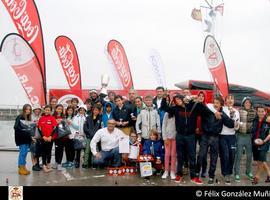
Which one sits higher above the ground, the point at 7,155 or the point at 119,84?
the point at 119,84

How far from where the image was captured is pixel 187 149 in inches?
254

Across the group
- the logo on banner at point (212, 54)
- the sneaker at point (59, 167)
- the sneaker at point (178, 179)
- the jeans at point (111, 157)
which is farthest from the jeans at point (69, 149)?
the logo on banner at point (212, 54)

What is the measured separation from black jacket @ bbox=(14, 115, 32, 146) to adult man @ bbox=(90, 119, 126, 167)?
134cm

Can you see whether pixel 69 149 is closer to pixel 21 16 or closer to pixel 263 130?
pixel 263 130

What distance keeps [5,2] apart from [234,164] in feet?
24.3

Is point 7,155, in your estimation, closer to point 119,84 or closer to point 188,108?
point 188,108

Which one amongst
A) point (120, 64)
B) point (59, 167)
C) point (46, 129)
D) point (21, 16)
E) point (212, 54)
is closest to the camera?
point (46, 129)

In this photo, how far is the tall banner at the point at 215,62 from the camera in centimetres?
1119

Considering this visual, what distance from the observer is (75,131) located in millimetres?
→ 7676

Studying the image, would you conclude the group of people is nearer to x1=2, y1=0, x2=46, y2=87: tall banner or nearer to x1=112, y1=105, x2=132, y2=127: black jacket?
x1=112, y1=105, x2=132, y2=127: black jacket

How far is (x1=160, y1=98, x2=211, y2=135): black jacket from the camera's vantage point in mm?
6324

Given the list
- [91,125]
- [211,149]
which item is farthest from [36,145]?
[211,149]
